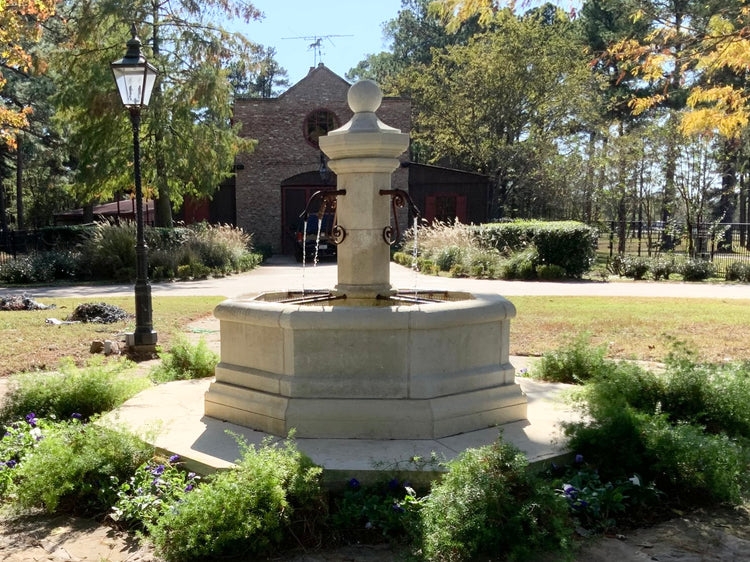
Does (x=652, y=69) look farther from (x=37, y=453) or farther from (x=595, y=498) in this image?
(x=37, y=453)

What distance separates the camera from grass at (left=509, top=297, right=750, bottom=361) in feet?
26.8

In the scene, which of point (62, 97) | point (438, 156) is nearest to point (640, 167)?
point (438, 156)

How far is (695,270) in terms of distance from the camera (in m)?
19.2

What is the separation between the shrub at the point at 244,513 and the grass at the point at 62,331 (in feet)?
15.1

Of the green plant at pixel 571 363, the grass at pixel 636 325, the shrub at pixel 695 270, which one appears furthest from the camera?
the shrub at pixel 695 270

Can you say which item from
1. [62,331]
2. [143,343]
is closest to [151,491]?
[143,343]

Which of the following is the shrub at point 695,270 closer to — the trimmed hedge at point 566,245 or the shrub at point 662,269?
the shrub at point 662,269

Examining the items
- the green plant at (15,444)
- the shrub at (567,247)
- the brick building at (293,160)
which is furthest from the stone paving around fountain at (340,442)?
the brick building at (293,160)

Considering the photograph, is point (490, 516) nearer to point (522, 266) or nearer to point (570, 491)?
point (570, 491)

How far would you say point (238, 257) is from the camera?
21.8m

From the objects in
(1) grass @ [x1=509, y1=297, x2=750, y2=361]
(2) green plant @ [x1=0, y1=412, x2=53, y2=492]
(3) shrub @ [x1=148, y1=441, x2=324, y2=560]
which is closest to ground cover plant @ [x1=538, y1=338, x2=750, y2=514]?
(3) shrub @ [x1=148, y1=441, x2=324, y2=560]

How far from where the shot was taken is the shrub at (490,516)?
10.4ft

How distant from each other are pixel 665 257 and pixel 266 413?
18417mm

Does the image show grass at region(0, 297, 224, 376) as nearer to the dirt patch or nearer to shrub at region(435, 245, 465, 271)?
the dirt patch
